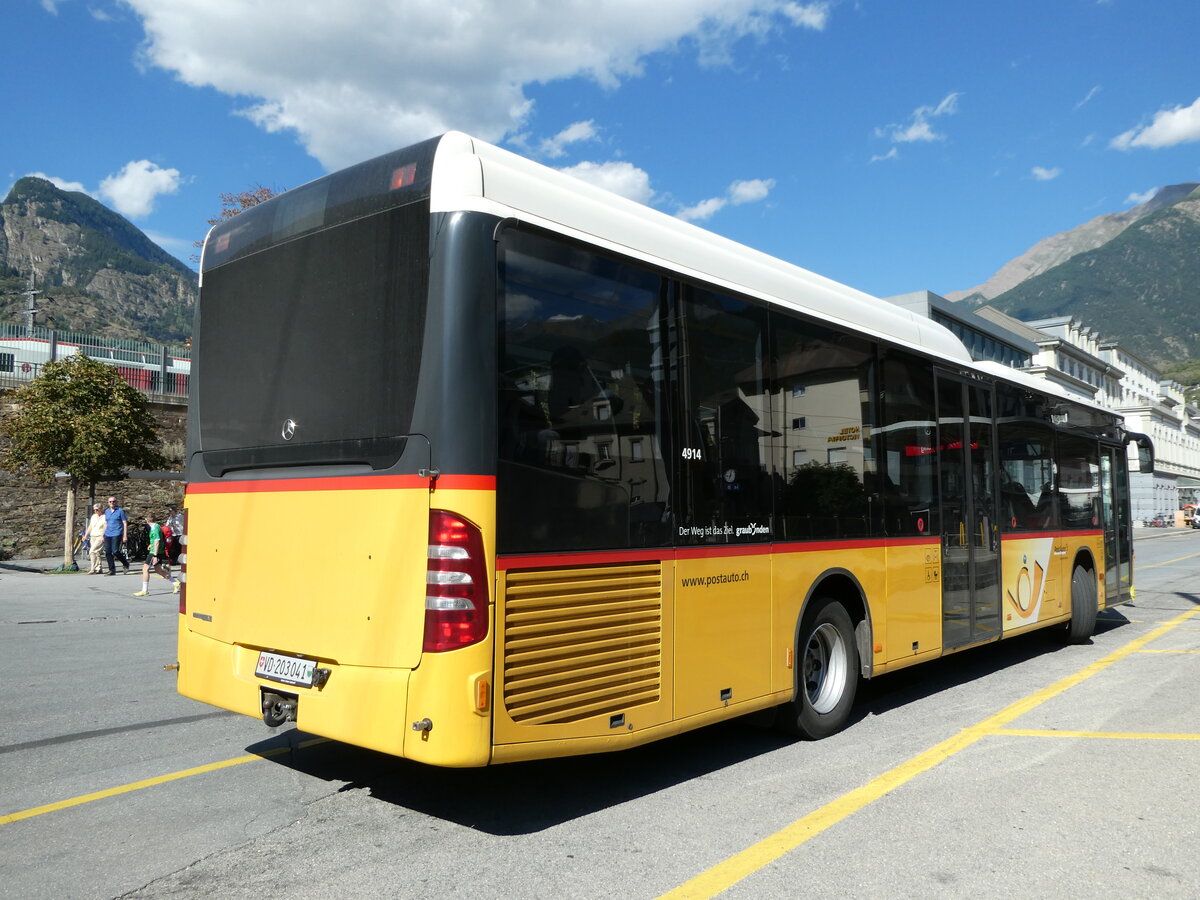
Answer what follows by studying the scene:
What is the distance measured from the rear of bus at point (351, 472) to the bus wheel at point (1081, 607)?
29.1 feet

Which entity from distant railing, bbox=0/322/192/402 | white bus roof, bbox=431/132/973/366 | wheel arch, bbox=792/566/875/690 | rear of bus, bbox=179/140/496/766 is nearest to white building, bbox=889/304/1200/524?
distant railing, bbox=0/322/192/402

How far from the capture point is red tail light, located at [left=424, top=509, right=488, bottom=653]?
4012 millimetres

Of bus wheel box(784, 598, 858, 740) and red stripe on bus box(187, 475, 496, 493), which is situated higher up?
red stripe on bus box(187, 475, 496, 493)

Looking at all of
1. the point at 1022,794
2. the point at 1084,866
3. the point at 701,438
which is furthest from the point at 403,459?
the point at 1022,794

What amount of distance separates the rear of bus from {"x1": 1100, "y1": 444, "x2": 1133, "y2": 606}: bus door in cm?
1027

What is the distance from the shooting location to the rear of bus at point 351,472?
13.3 feet

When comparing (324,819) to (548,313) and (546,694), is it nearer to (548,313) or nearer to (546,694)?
(546,694)

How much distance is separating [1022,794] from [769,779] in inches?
52.6

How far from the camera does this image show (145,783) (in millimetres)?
5156

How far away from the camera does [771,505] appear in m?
5.79

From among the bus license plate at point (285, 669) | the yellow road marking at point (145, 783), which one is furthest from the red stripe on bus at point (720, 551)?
the yellow road marking at point (145, 783)

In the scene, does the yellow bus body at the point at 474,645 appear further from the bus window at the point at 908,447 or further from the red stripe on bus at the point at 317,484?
the bus window at the point at 908,447

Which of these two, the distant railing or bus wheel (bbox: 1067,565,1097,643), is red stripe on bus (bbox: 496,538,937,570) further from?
the distant railing

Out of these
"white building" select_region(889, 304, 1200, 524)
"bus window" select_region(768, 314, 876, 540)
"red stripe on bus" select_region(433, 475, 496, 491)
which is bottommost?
"red stripe on bus" select_region(433, 475, 496, 491)
